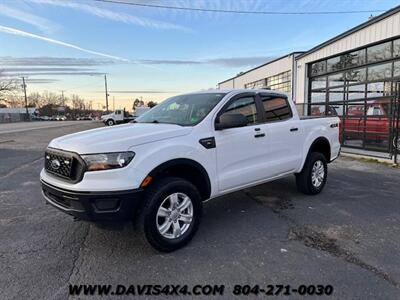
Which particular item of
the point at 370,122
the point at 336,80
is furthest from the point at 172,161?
the point at 336,80

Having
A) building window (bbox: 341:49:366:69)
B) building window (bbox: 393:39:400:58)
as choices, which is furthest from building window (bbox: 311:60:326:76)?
building window (bbox: 393:39:400:58)

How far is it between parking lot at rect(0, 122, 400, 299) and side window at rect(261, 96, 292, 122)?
1478 millimetres

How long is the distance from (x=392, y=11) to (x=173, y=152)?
10099 mm

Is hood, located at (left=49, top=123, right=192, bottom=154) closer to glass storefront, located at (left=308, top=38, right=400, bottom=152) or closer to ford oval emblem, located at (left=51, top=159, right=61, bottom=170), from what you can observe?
ford oval emblem, located at (left=51, top=159, right=61, bottom=170)

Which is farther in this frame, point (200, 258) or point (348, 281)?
point (200, 258)

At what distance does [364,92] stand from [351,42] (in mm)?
2023

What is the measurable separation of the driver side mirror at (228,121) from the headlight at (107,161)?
4.48 feet

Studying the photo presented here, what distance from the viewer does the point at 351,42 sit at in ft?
41.8

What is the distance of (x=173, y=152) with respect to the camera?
3768 mm

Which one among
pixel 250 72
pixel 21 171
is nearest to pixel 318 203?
pixel 21 171

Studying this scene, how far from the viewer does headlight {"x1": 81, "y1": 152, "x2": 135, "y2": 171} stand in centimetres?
342

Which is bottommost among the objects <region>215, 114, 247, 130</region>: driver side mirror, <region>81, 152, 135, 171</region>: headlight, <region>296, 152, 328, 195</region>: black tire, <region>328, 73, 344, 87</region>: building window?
<region>296, 152, 328, 195</region>: black tire

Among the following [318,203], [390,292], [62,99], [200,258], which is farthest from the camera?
[62,99]

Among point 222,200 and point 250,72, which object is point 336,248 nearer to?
point 222,200
